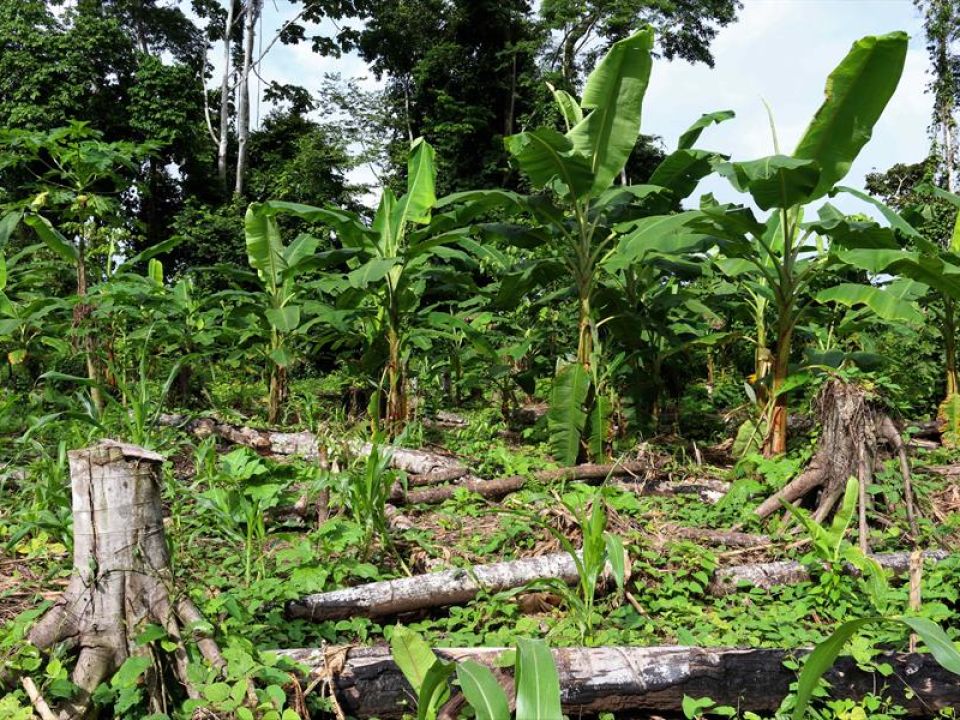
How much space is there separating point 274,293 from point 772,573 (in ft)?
16.1

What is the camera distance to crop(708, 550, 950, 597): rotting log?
10.6 ft

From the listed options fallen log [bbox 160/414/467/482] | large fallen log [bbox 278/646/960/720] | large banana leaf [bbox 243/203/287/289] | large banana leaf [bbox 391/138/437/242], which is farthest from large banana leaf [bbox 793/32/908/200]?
large banana leaf [bbox 243/203/287/289]

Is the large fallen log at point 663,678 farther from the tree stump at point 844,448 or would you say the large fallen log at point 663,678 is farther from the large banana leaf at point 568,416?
the large banana leaf at point 568,416

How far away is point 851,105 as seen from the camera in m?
4.50

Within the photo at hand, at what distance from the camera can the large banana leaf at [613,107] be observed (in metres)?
4.75

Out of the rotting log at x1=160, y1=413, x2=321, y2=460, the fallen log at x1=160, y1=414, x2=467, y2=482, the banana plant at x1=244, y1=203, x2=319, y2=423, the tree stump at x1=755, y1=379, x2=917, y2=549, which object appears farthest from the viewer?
the banana plant at x1=244, y1=203, x2=319, y2=423

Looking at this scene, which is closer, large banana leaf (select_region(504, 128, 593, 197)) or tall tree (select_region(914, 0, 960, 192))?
large banana leaf (select_region(504, 128, 593, 197))

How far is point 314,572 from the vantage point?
2852 mm

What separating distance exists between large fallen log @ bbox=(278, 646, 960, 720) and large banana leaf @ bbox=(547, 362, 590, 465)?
2.57 meters

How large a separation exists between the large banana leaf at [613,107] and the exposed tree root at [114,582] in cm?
364

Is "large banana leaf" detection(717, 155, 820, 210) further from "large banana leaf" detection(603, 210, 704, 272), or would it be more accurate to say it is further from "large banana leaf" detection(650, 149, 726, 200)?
"large banana leaf" detection(650, 149, 726, 200)

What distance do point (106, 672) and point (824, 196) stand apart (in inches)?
188

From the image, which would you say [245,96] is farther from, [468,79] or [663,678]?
[663,678]

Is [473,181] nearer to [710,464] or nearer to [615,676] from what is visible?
[710,464]
